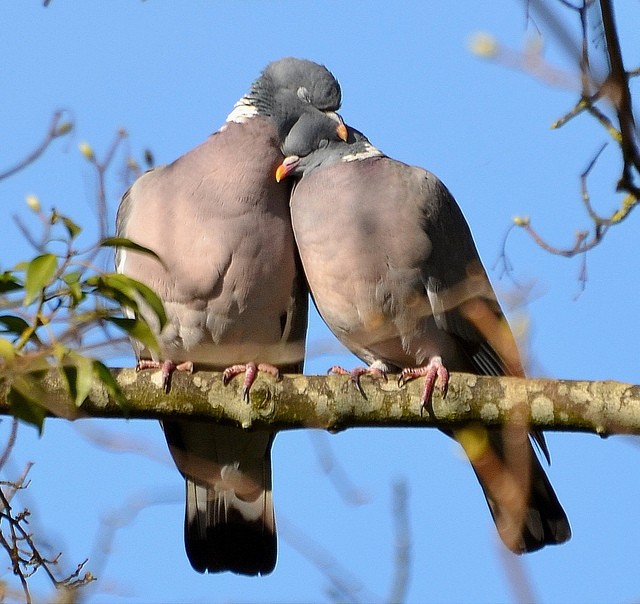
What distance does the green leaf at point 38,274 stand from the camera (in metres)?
2.26

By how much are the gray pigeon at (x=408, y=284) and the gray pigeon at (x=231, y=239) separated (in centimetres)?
14

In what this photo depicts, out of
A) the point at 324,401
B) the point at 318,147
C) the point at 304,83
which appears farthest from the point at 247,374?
the point at 304,83

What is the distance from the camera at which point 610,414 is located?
308cm

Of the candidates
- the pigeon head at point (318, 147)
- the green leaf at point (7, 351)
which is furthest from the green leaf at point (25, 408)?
the pigeon head at point (318, 147)

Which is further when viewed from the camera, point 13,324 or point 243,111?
point 243,111

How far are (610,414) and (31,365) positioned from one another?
1.65 metres

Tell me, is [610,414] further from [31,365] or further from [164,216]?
[164,216]

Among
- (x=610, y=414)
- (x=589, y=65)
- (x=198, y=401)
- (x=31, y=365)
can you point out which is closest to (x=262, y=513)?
(x=198, y=401)

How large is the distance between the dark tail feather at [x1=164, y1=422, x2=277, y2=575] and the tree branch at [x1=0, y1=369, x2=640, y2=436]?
50.6 inches

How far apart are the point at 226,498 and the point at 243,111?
5.56 ft

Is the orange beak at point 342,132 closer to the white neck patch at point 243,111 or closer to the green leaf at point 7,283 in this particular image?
the white neck patch at point 243,111

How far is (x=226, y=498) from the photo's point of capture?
15.8 feet

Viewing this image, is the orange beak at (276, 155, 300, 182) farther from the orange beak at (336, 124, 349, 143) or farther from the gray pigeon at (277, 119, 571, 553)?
the orange beak at (336, 124, 349, 143)

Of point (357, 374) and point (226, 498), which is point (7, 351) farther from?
point (226, 498)
